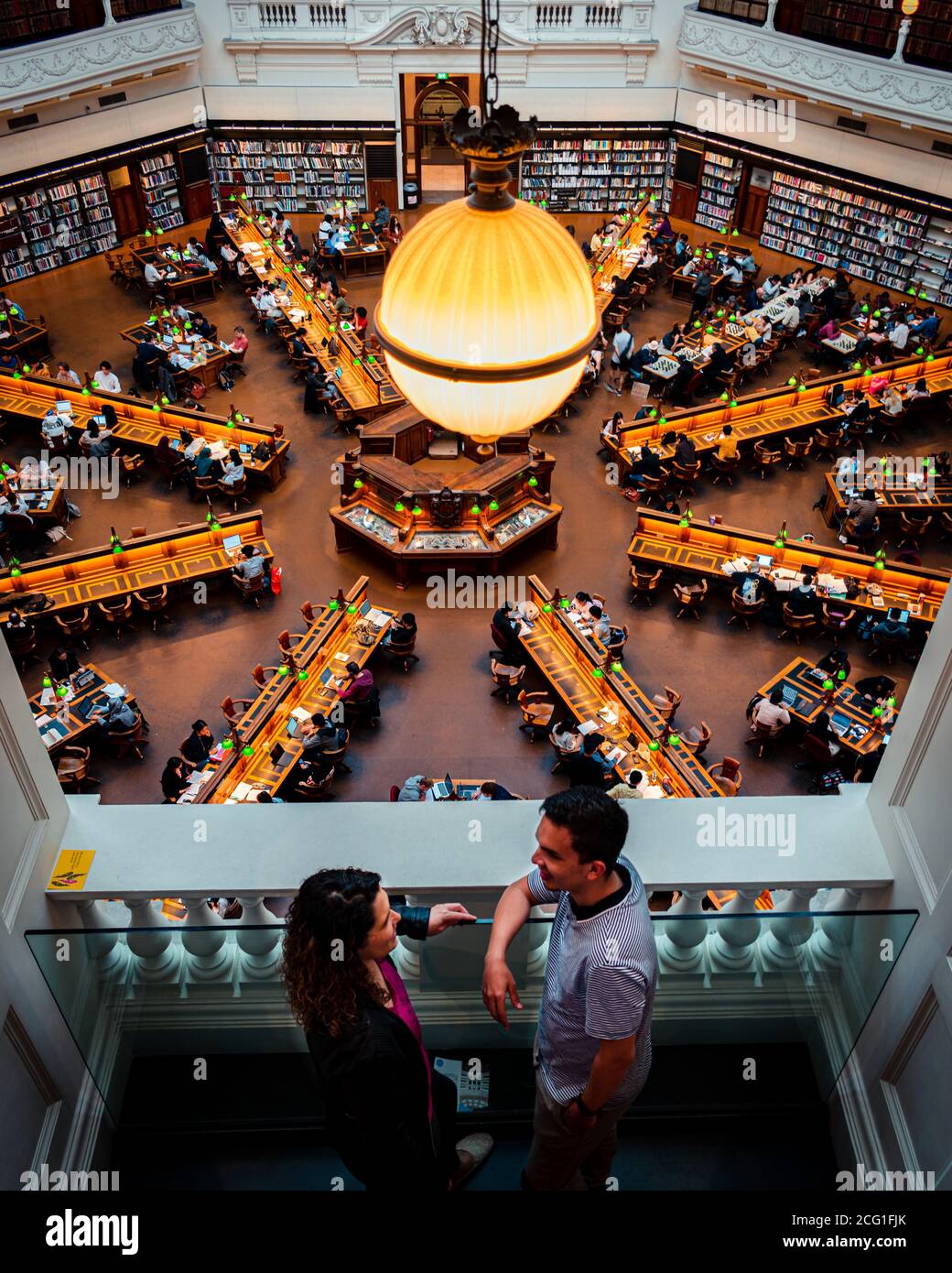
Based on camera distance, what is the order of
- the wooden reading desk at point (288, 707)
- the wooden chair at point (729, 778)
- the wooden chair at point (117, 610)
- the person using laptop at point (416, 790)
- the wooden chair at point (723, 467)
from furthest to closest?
1. the wooden chair at point (723, 467)
2. the wooden chair at point (117, 610)
3. the wooden reading desk at point (288, 707)
4. the wooden chair at point (729, 778)
5. the person using laptop at point (416, 790)

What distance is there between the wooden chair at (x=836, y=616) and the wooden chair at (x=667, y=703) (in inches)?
80.4

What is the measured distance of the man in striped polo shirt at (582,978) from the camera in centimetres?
277

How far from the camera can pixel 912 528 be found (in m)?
13.1

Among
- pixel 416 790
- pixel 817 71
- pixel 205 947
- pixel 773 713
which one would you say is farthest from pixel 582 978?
pixel 817 71

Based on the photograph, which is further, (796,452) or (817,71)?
(817,71)

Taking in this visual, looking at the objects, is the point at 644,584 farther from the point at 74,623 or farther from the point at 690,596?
the point at 74,623

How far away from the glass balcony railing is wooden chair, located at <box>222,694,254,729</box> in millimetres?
6606

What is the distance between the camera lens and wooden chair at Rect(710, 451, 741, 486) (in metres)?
14.1

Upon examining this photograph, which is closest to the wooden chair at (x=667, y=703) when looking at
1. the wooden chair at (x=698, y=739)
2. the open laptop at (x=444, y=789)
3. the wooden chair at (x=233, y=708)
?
the wooden chair at (x=698, y=739)

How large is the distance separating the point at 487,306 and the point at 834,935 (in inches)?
96.1

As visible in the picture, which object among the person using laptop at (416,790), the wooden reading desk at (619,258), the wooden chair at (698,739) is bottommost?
the wooden chair at (698,739)

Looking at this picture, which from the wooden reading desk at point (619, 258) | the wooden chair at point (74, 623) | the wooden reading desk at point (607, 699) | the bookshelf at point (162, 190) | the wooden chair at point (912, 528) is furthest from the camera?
the bookshelf at point (162, 190)

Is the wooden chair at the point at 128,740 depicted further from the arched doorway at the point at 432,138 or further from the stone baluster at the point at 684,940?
the arched doorway at the point at 432,138
